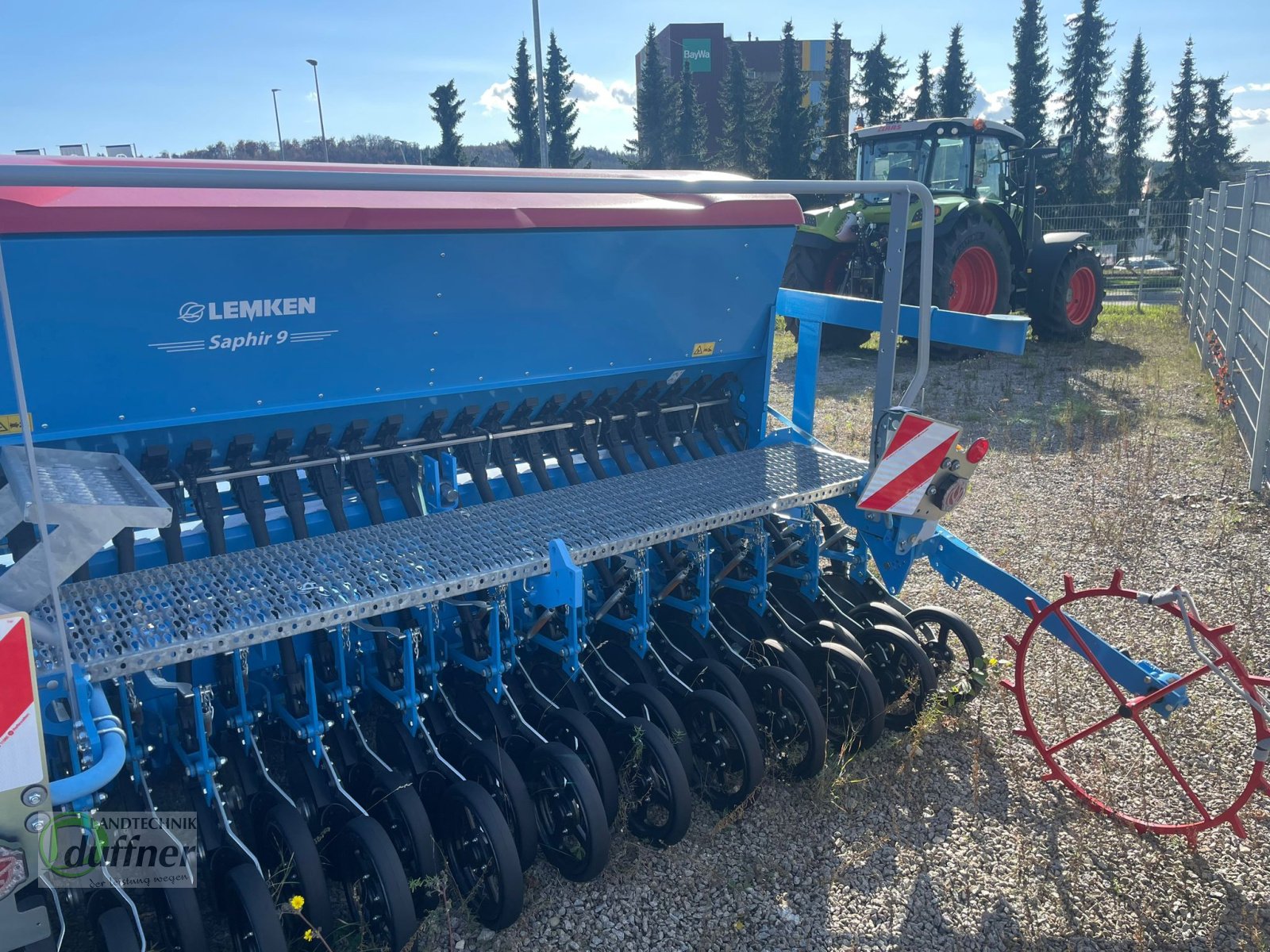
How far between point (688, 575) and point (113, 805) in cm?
198

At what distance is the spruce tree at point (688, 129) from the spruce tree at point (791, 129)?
6351 millimetres

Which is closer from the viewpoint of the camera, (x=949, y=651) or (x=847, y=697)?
(x=847, y=697)

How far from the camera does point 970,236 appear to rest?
10039 mm

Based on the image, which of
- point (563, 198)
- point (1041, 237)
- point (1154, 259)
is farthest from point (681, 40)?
point (563, 198)

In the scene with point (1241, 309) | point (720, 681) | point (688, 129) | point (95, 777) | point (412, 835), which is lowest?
point (412, 835)

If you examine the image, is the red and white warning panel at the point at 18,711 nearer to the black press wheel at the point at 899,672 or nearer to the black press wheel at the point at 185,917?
the black press wheel at the point at 185,917

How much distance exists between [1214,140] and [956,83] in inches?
346

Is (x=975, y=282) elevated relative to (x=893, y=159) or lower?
lower

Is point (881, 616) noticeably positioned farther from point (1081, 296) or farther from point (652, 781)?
point (1081, 296)

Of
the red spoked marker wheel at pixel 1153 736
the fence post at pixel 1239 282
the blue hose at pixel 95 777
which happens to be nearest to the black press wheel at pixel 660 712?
the red spoked marker wheel at pixel 1153 736

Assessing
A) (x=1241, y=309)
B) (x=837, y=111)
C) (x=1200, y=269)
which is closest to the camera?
(x=1241, y=309)

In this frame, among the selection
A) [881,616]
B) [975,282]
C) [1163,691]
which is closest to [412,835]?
[881,616]

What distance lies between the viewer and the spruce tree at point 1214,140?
101 feet

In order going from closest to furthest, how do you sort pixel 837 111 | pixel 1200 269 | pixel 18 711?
1. pixel 18 711
2. pixel 1200 269
3. pixel 837 111
